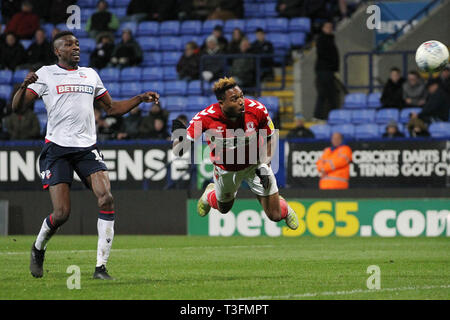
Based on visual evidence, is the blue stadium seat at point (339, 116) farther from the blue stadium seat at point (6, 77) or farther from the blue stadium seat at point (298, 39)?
the blue stadium seat at point (6, 77)

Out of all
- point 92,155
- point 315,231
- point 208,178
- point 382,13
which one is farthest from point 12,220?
point 382,13

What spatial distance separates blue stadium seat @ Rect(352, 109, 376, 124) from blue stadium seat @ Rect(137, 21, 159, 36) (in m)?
6.75

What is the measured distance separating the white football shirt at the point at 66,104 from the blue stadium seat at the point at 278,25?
1437cm

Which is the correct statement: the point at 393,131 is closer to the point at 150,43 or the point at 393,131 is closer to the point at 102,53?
the point at 102,53

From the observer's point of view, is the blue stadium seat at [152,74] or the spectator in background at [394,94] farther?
the blue stadium seat at [152,74]

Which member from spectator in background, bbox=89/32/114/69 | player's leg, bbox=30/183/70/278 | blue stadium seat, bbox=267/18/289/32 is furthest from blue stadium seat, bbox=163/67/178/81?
player's leg, bbox=30/183/70/278

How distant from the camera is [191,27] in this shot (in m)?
24.0

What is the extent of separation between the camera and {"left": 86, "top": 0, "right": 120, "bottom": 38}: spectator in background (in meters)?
23.9

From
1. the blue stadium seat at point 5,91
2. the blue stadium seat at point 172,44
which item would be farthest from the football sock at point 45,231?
the blue stadium seat at point 172,44

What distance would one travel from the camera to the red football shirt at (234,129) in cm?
992

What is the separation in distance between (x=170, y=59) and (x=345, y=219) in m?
7.94

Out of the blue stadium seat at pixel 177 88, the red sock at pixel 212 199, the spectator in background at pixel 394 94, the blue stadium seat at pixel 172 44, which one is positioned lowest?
the red sock at pixel 212 199

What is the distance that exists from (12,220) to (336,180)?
6366 mm

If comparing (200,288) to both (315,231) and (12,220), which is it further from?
(12,220)
